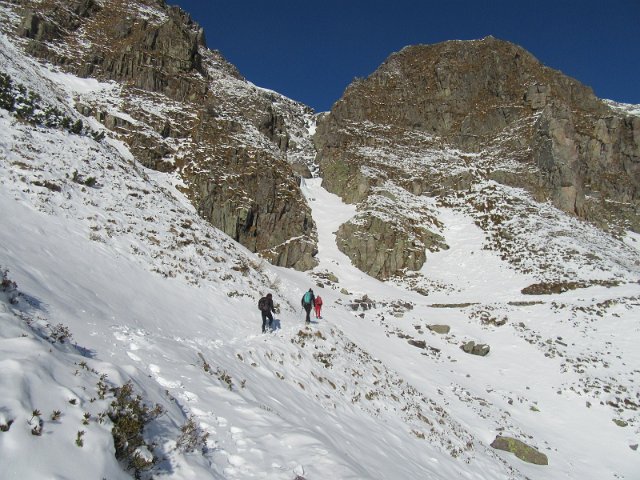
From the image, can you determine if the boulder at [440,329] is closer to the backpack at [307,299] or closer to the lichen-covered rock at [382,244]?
the backpack at [307,299]

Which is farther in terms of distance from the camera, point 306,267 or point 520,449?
point 306,267

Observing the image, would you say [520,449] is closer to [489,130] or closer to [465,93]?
[489,130]

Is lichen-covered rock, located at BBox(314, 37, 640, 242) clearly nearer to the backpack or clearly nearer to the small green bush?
the backpack

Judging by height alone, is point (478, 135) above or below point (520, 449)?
above

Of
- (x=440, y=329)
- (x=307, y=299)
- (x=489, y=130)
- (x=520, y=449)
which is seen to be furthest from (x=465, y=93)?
(x=520, y=449)

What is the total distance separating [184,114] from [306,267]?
2572 centimetres

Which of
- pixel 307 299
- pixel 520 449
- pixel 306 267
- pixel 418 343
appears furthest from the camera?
pixel 306 267

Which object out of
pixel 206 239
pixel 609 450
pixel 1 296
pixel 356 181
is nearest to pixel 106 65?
pixel 356 181

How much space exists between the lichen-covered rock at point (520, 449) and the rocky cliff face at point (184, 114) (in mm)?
27645

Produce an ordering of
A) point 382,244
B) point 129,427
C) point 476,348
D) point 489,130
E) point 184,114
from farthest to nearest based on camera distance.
→ point 489,130 → point 184,114 → point 382,244 → point 476,348 → point 129,427

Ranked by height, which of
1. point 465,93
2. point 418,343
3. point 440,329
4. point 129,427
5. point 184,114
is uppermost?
point 465,93

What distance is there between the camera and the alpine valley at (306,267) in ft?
19.7

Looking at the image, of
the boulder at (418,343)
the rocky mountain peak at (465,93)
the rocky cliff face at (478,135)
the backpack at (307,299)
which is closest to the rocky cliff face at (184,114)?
the rocky cliff face at (478,135)

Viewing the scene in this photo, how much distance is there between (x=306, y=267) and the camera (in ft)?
136
